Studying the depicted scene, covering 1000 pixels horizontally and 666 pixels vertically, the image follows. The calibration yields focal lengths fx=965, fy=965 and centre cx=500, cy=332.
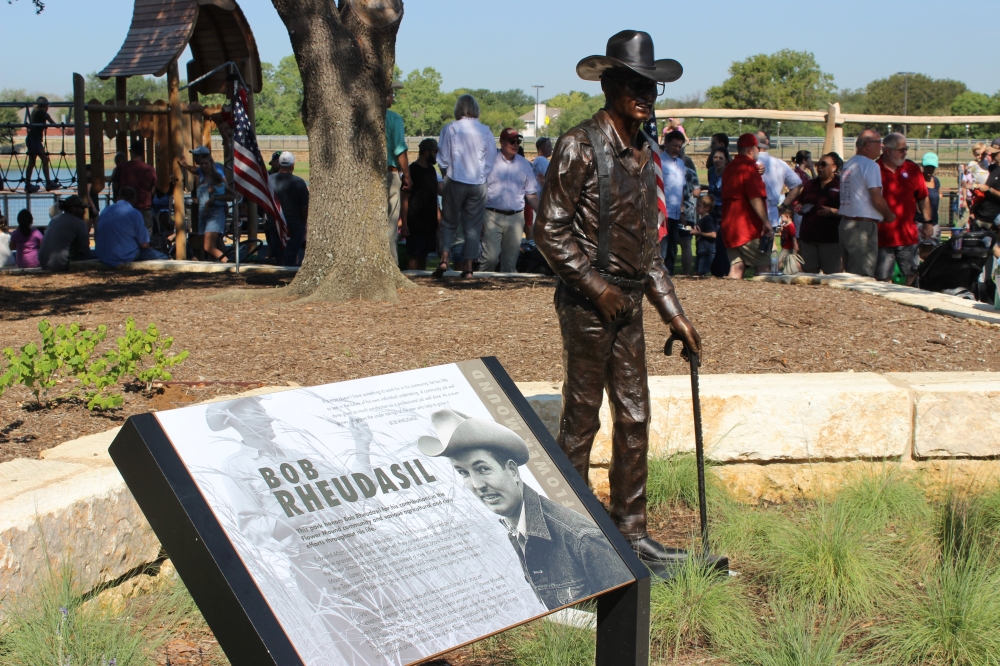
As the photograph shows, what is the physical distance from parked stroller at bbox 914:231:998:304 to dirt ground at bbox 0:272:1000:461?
6.27ft

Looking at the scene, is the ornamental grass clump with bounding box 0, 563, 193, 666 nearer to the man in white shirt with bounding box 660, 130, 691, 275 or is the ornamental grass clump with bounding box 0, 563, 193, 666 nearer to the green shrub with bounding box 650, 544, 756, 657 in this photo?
the green shrub with bounding box 650, 544, 756, 657

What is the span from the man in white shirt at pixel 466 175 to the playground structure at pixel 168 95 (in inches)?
150

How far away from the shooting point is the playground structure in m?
13.3

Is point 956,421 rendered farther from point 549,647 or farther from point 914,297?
point 914,297

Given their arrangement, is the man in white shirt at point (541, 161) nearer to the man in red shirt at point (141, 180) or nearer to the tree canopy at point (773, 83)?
the man in red shirt at point (141, 180)

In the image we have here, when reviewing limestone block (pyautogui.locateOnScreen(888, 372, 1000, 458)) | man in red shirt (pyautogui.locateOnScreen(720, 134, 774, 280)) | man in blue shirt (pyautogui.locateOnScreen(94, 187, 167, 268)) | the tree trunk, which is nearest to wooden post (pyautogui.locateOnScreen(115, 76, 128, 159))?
man in blue shirt (pyautogui.locateOnScreen(94, 187, 167, 268))

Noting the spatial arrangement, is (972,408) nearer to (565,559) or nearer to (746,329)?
(746,329)

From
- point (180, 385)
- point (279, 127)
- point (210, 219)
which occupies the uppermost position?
point (279, 127)

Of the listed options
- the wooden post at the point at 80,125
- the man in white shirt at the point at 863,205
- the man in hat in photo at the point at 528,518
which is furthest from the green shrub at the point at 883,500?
the wooden post at the point at 80,125

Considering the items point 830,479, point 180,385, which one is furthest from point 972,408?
point 180,385

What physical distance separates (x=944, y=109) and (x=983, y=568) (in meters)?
106

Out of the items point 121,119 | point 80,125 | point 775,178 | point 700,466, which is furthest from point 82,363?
point 121,119

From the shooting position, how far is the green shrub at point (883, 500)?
13.3 feet

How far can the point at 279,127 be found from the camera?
103625mm
